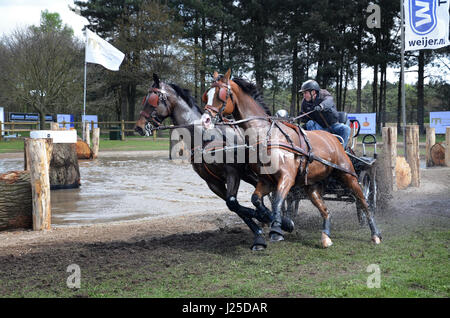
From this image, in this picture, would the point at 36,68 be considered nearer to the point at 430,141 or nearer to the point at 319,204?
the point at 430,141

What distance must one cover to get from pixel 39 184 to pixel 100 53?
14047 millimetres

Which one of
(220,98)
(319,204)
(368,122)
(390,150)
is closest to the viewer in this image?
(220,98)

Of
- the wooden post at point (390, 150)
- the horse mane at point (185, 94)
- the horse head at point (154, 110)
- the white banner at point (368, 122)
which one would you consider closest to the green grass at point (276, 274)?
the horse head at point (154, 110)

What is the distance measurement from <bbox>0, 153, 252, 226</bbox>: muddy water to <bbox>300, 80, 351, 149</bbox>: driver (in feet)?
9.69

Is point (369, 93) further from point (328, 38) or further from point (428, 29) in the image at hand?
point (428, 29)

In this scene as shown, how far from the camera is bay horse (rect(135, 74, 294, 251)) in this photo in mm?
5824

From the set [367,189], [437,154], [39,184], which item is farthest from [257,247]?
[437,154]

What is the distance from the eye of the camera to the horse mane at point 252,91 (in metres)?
6.04

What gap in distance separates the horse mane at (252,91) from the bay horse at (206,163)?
22.4 inches

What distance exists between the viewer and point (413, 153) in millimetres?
12688

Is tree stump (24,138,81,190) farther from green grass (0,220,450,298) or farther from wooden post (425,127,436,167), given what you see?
wooden post (425,127,436,167)

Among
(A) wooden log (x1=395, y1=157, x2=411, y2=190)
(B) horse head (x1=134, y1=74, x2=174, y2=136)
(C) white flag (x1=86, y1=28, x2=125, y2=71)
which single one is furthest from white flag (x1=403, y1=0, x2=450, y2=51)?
→ (C) white flag (x1=86, y1=28, x2=125, y2=71)

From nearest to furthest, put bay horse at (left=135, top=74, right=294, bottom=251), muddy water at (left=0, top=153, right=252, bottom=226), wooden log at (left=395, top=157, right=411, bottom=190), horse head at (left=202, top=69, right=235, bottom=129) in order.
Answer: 1. horse head at (left=202, top=69, right=235, bottom=129)
2. bay horse at (left=135, top=74, right=294, bottom=251)
3. muddy water at (left=0, top=153, right=252, bottom=226)
4. wooden log at (left=395, top=157, right=411, bottom=190)

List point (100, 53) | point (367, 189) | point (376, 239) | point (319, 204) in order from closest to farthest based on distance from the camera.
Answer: point (376, 239) → point (319, 204) → point (367, 189) → point (100, 53)
